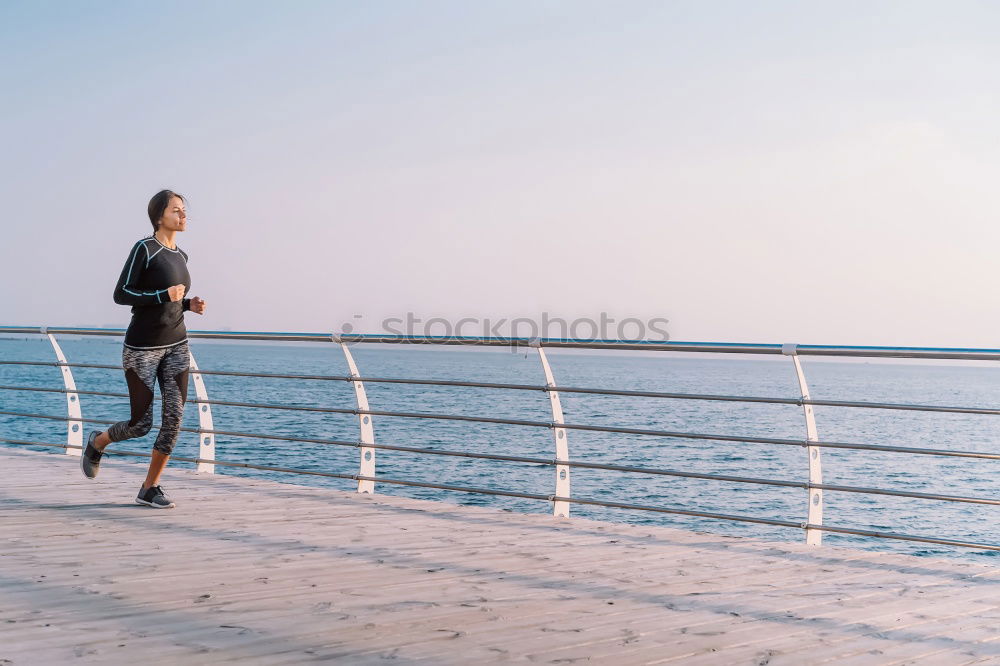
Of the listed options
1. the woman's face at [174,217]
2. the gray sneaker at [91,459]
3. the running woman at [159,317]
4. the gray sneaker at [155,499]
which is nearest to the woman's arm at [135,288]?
the running woman at [159,317]

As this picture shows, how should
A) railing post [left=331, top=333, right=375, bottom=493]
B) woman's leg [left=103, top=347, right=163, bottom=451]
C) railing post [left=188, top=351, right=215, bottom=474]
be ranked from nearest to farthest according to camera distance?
woman's leg [left=103, top=347, right=163, bottom=451]
railing post [left=331, top=333, right=375, bottom=493]
railing post [left=188, top=351, right=215, bottom=474]

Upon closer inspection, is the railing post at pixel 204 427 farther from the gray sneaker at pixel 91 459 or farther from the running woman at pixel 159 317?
the running woman at pixel 159 317

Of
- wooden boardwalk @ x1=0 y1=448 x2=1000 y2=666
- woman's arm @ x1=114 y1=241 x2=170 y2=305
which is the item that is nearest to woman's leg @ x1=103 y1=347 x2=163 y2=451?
woman's arm @ x1=114 y1=241 x2=170 y2=305

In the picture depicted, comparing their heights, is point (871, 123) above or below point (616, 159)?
above

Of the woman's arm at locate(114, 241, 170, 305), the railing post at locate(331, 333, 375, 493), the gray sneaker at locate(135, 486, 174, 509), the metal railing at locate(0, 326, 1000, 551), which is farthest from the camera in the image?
the railing post at locate(331, 333, 375, 493)

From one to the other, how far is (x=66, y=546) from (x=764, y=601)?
2781 millimetres

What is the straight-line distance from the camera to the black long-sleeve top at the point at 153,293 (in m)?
4.93

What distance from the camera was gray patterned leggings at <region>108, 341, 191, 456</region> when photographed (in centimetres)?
504

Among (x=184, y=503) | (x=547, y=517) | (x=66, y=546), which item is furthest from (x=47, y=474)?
(x=547, y=517)

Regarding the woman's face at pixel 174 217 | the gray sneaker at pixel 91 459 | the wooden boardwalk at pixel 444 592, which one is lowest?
the wooden boardwalk at pixel 444 592

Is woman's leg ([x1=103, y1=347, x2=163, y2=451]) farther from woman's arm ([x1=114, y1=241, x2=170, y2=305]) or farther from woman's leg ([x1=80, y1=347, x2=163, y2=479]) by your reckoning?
woman's arm ([x1=114, y1=241, x2=170, y2=305])

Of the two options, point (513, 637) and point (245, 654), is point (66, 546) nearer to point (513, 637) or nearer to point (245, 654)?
point (245, 654)

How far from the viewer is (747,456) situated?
3997 cm

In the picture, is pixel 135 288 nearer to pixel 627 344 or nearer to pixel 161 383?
pixel 161 383
